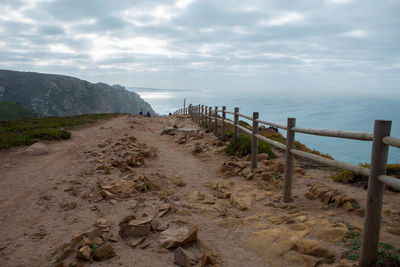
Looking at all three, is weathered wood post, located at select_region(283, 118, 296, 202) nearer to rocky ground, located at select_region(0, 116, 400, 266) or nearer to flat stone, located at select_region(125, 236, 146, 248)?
rocky ground, located at select_region(0, 116, 400, 266)

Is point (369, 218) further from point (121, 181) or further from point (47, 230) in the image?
point (121, 181)

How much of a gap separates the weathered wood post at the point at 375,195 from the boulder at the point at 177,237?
71.0 inches

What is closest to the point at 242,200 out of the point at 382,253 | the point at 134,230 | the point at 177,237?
the point at 177,237

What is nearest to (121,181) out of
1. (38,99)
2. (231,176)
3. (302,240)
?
(231,176)

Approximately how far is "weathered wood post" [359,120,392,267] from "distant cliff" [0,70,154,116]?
391 feet

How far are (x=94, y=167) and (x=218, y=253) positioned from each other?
473cm

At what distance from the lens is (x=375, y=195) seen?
2455 mm

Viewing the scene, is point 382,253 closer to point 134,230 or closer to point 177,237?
point 177,237

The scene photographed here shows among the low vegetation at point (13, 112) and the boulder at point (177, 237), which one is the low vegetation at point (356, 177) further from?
the low vegetation at point (13, 112)

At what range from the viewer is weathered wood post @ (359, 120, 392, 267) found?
95.5 inches

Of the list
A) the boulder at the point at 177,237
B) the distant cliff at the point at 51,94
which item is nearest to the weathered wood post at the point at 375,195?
the boulder at the point at 177,237

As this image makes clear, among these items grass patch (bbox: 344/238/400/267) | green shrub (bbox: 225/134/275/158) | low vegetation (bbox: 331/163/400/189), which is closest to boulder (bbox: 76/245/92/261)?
grass patch (bbox: 344/238/400/267)

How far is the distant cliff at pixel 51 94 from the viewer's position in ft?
352

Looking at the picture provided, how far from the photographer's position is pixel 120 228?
3.46 meters
